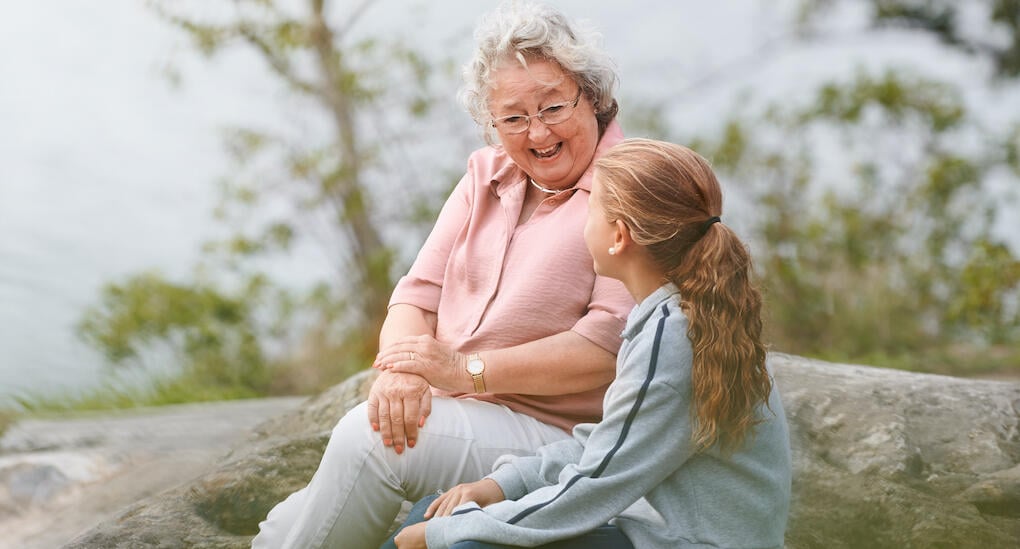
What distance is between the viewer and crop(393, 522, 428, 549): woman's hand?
198 centimetres

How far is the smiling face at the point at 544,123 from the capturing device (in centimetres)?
239

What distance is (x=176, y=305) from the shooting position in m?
7.39

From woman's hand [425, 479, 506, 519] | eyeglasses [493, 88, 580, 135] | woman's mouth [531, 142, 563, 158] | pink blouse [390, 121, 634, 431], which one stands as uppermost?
eyeglasses [493, 88, 580, 135]

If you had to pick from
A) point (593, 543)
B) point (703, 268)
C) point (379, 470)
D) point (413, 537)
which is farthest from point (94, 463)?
point (703, 268)

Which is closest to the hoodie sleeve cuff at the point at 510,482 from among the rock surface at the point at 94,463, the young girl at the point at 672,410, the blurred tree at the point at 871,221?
the young girl at the point at 672,410

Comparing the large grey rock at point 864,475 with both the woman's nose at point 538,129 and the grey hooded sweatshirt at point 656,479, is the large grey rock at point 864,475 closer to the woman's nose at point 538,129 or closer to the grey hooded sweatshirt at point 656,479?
the grey hooded sweatshirt at point 656,479

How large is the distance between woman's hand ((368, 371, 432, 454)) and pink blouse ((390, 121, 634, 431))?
0.15m

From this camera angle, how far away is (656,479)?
72.7 inches

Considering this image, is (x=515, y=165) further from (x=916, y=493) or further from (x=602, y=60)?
(x=916, y=493)

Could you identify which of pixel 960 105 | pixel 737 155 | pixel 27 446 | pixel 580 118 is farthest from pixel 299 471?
pixel 960 105

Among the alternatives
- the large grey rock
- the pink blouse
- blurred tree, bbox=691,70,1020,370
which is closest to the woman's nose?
the pink blouse

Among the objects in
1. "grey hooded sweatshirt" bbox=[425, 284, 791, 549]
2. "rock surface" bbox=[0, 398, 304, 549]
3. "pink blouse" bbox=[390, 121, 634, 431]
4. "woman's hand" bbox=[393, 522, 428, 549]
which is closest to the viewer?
"grey hooded sweatshirt" bbox=[425, 284, 791, 549]

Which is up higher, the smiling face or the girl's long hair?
the smiling face

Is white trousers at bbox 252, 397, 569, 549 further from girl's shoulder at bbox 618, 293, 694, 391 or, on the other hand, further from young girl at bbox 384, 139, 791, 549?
girl's shoulder at bbox 618, 293, 694, 391
